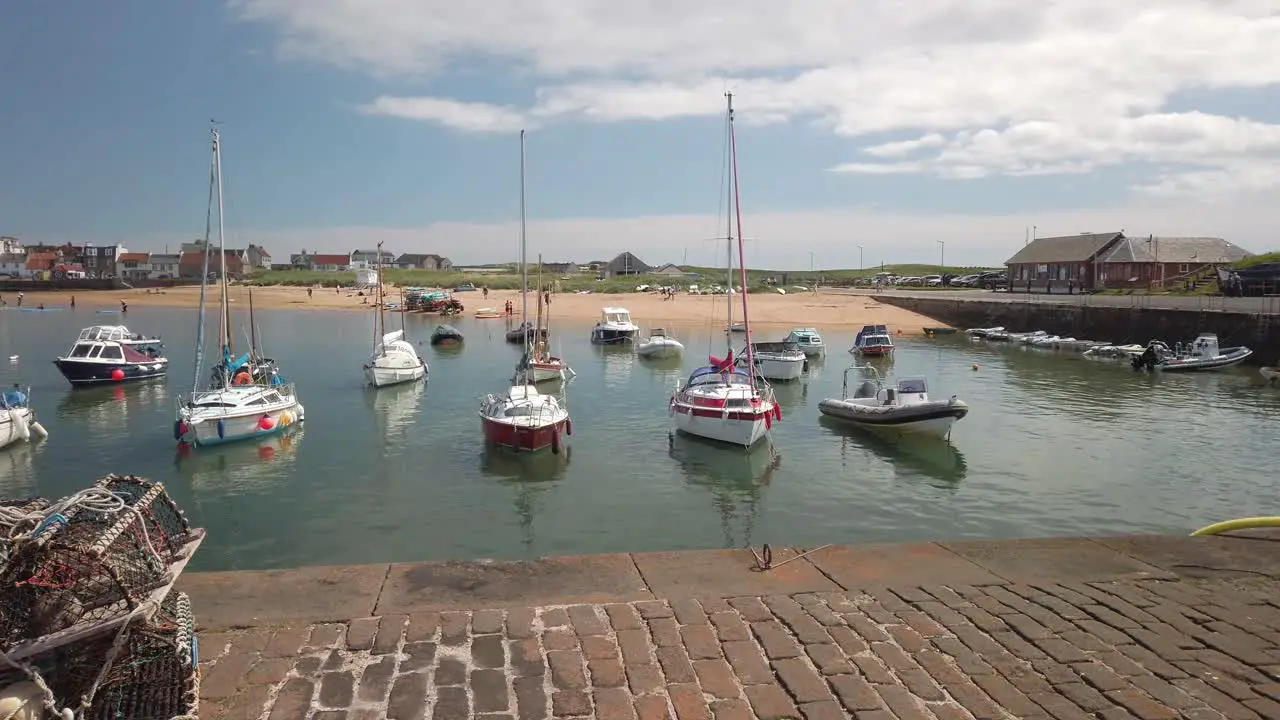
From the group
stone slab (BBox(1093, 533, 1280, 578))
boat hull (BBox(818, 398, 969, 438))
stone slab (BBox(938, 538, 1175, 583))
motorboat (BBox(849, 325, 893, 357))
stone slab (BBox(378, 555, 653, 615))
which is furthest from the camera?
motorboat (BBox(849, 325, 893, 357))

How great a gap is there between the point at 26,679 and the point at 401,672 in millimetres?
2343

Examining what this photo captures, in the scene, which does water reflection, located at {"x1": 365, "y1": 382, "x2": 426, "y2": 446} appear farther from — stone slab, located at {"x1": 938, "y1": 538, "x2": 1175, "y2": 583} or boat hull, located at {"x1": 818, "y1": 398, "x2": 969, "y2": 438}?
stone slab, located at {"x1": 938, "y1": 538, "x2": 1175, "y2": 583}

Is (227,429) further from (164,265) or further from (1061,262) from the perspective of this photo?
(164,265)

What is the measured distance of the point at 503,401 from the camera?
2819cm

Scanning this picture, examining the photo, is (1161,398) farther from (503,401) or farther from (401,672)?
(401,672)

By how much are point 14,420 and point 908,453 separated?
29.1 m

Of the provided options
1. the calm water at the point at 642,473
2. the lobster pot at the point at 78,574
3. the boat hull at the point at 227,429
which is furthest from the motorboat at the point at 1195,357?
the lobster pot at the point at 78,574

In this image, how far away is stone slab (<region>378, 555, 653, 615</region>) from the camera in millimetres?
7820

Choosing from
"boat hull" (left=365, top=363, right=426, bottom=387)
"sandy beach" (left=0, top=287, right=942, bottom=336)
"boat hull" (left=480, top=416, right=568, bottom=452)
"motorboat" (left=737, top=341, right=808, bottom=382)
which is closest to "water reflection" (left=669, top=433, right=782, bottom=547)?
"boat hull" (left=480, top=416, right=568, bottom=452)

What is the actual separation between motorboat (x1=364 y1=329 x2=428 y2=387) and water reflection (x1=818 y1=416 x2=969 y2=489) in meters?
21.7

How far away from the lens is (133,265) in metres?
180

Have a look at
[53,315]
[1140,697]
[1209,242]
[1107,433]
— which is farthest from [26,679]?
[53,315]

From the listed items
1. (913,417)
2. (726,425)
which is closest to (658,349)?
(913,417)

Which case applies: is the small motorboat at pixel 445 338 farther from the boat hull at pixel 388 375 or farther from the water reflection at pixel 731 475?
the water reflection at pixel 731 475
